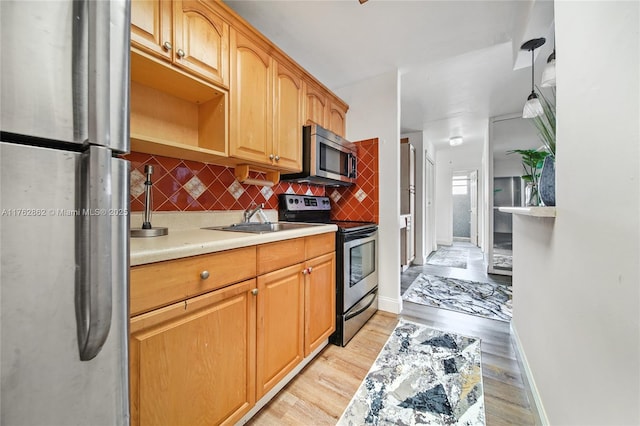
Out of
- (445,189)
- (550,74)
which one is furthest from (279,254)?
(445,189)

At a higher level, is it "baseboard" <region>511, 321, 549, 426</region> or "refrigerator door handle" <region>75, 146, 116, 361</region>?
"refrigerator door handle" <region>75, 146, 116, 361</region>

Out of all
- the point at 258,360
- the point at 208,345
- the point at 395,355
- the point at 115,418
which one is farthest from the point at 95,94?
the point at 395,355

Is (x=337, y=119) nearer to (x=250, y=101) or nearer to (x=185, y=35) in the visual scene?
(x=250, y=101)

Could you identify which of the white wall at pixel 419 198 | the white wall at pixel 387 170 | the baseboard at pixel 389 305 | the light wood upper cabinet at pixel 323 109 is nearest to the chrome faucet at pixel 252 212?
the light wood upper cabinet at pixel 323 109

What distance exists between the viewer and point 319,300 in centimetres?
164

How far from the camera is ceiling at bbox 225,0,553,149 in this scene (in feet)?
5.28

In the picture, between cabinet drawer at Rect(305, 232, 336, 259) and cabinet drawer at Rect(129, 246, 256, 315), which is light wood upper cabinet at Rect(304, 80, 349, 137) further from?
cabinet drawer at Rect(129, 246, 256, 315)

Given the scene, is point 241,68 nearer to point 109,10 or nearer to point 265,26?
point 265,26

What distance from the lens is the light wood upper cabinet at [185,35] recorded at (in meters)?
1.08

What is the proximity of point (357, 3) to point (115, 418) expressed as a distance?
7.21 feet

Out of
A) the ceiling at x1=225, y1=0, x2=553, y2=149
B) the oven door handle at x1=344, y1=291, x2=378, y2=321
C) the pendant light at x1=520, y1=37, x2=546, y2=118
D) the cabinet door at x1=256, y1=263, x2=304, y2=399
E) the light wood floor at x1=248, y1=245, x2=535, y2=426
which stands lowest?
the light wood floor at x1=248, y1=245, x2=535, y2=426

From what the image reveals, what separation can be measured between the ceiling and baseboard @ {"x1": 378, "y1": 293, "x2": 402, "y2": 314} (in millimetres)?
2305

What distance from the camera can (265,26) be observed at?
1786 mm

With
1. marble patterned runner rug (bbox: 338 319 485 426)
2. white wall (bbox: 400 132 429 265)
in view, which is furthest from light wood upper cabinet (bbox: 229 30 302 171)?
white wall (bbox: 400 132 429 265)
